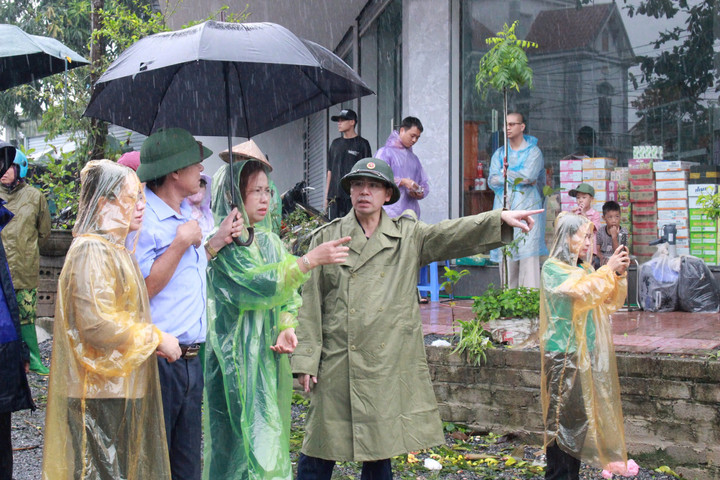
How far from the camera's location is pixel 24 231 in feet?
24.7

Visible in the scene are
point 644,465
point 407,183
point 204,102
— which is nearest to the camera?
point 204,102

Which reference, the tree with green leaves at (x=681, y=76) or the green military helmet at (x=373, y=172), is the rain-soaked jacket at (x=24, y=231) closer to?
the green military helmet at (x=373, y=172)

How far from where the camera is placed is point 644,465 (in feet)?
17.4

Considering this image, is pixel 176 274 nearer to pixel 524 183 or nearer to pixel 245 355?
pixel 245 355

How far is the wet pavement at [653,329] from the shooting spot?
5770mm

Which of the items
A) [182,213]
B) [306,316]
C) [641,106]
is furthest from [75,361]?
[641,106]

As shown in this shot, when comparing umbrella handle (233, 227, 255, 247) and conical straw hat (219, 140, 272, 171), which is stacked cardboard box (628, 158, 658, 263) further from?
umbrella handle (233, 227, 255, 247)

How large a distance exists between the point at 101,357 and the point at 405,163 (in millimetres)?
6249

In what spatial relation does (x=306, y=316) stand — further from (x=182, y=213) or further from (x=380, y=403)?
(x=182, y=213)

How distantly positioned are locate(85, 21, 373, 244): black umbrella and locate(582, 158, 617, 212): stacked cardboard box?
565 centimetres

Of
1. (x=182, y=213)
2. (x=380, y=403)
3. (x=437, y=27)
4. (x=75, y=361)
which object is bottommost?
(x=380, y=403)

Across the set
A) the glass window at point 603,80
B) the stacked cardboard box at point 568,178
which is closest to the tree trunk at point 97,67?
the glass window at point 603,80

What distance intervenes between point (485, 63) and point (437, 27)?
3.41 meters

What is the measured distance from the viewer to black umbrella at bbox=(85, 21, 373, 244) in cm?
378
